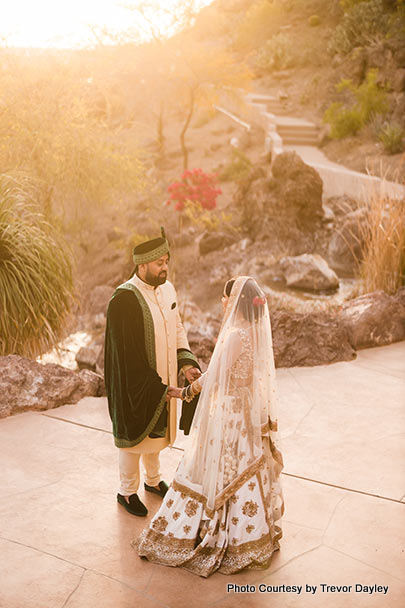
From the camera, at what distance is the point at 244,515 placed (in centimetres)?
357

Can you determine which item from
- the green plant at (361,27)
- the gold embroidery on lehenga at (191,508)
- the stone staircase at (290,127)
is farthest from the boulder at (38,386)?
the green plant at (361,27)

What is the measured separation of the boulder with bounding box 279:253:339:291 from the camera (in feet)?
38.2

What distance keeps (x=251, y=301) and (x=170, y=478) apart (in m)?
1.75

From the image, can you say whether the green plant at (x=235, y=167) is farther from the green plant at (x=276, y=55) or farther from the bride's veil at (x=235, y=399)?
the bride's veil at (x=235, y=399)

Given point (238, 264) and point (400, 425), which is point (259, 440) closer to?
point (400, 425)

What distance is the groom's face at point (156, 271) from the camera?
3992 mm

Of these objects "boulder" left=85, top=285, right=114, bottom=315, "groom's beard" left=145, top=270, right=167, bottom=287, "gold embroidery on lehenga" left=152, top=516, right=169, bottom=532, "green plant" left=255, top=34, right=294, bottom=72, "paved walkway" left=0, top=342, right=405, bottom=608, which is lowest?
"boulder" left=85, top=285, right=114, bottom=315

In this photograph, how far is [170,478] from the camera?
4.69m

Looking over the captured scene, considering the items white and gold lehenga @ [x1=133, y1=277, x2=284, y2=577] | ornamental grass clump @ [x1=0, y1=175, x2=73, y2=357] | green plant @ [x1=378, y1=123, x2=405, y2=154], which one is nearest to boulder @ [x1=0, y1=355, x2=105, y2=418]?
ornamental grass clump @ [x1=0, y1=175, x2=73, y2=357]

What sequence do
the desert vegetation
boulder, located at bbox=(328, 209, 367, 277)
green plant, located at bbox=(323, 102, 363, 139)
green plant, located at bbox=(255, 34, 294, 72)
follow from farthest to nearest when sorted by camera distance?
green plant, located at bbox=(255, 34, 294, 72) < green plant, located at bbox=(323, 102, 363, 139) < boulder, located at bbox=(328, 209, 367, 277) < the desert vegetation

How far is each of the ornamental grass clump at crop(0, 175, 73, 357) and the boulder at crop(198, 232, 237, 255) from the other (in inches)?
316

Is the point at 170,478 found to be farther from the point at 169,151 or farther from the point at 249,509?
the point at 169,151

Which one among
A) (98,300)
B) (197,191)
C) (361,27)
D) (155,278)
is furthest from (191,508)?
(361,27)

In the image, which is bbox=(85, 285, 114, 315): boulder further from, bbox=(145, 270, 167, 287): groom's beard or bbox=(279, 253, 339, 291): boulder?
bbox=(145, 270, 167, 287): groom's beard
